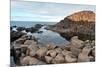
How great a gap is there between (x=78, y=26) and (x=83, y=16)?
143 mm

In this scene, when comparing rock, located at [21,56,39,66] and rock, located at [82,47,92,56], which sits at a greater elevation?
rock, located at [82,47,92,56]

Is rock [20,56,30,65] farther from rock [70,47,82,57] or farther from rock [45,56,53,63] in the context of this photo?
rock [70,47,82,57]

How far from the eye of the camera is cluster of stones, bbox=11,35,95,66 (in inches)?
82.2

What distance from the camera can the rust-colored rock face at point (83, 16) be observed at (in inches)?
89.1

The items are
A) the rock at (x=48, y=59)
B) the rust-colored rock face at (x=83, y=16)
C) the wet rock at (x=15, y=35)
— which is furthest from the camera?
the rust-colored rock face at (x=83, y=16)

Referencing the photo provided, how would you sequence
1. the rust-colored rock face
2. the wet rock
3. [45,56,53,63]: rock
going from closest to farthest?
the wet rock
[45,56,53,63]: rock
the rust-colored rock face

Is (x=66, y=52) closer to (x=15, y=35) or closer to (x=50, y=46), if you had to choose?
(x=50, y=46)

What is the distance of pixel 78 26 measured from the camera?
2.28 m

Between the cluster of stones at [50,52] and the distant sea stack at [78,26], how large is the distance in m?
0.07

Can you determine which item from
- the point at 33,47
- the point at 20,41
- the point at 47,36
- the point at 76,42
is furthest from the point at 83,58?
the point at 20,41

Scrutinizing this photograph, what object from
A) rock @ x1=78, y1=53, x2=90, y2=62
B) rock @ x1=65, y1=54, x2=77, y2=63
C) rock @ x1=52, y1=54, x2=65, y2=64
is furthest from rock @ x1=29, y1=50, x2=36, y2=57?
rock @ x1=78, y1=53, x2=90, y2=62

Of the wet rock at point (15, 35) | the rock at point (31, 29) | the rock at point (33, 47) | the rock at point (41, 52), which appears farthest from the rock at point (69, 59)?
the wet rock at point (15, 35)

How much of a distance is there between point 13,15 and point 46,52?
22.3 inches

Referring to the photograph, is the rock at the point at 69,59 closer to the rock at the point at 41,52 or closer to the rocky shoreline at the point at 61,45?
the rocky shoreline at the point at 61,45
